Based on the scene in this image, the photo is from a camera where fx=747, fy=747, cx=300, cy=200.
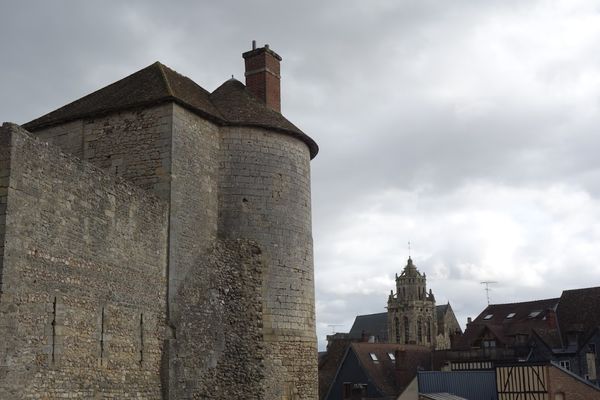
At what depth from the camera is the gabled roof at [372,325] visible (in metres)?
82.5

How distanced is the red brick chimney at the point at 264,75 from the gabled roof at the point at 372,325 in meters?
65.8

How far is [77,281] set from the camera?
11305 millimetres

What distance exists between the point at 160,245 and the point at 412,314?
6980 centimetres

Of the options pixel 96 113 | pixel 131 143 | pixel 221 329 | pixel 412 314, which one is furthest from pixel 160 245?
pixel 412 314

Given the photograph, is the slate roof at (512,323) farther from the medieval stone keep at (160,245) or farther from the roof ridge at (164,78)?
the roof ridge at (164,78)

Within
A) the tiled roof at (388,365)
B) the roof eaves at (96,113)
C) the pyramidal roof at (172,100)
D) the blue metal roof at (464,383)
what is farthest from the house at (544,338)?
the roof eaves at (96,113)

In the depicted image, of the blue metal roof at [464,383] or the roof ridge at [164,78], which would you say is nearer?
the roof ridge at [164,78]

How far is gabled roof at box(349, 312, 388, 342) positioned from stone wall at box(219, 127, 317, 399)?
6681cm

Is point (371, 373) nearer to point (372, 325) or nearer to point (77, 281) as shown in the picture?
point (77, 281)

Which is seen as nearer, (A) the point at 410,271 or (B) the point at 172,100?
(B) the point at 172,100

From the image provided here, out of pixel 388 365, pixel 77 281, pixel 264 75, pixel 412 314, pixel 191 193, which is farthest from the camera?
pixel 412 314

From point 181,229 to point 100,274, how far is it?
2.64 m

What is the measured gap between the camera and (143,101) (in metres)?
14.9

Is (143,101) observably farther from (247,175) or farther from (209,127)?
(247,175)
